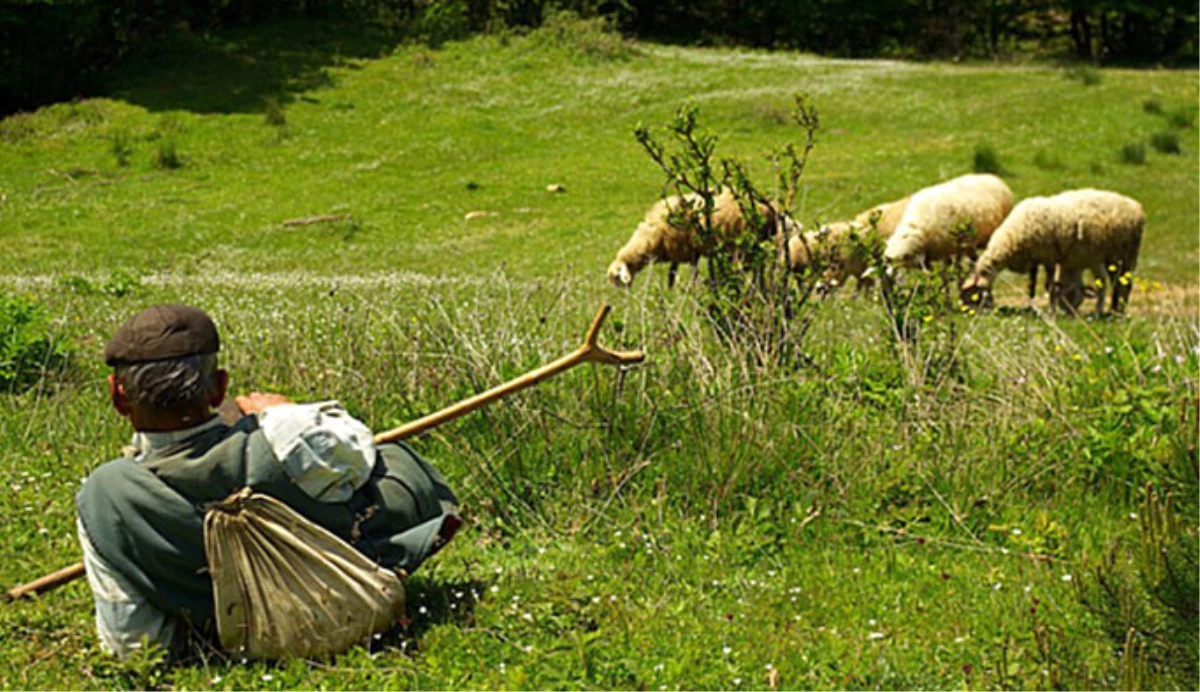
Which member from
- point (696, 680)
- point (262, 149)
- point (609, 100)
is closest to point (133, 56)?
point (262, 149)

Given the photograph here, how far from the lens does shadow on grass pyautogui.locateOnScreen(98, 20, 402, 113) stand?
111 feet

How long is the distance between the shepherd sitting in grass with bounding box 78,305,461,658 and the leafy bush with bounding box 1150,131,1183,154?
88.8 ft

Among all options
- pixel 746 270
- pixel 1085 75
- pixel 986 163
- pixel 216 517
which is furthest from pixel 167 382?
pixel 1085 75

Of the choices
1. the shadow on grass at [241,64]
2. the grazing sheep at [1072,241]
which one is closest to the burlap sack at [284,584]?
the grazing sheep at [1072,241]

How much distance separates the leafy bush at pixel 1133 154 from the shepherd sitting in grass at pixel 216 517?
25.5 metres

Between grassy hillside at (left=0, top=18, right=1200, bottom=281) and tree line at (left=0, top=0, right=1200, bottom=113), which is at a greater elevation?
tree line at (left=0, top=0, right=1200, bottom=113)

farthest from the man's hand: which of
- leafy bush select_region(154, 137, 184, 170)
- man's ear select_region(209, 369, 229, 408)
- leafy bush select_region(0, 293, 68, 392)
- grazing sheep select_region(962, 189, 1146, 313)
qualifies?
leafy bush select_region(154, 137, 184, 170)

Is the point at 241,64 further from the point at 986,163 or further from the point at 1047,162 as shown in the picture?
the point at 1047,162

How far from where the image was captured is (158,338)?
4.18 m

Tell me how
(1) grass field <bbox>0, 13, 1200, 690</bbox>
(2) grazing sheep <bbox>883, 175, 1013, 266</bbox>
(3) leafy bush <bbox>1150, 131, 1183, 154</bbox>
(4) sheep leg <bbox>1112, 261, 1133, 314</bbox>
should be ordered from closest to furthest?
1. (1) grass field <bbox>0, 13, 1200, 690</bbox>
2. (4) sheep leg <bbox>1112, 261, 1133, 314</bbox>
3. (2) grazing sheep <bbox>883, 175, 1013, 266</bbox>
4. (3) leafy bush <bbox>1150, 131, 1183, 154</bbox>

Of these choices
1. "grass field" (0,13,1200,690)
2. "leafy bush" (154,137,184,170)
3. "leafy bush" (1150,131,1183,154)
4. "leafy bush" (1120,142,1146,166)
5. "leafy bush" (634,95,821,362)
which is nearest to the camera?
"grass field" (0,13,1200,690)

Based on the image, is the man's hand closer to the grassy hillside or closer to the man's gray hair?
the man's gray hair

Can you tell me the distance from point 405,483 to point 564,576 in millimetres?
871

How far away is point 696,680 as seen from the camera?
4.38 metres
